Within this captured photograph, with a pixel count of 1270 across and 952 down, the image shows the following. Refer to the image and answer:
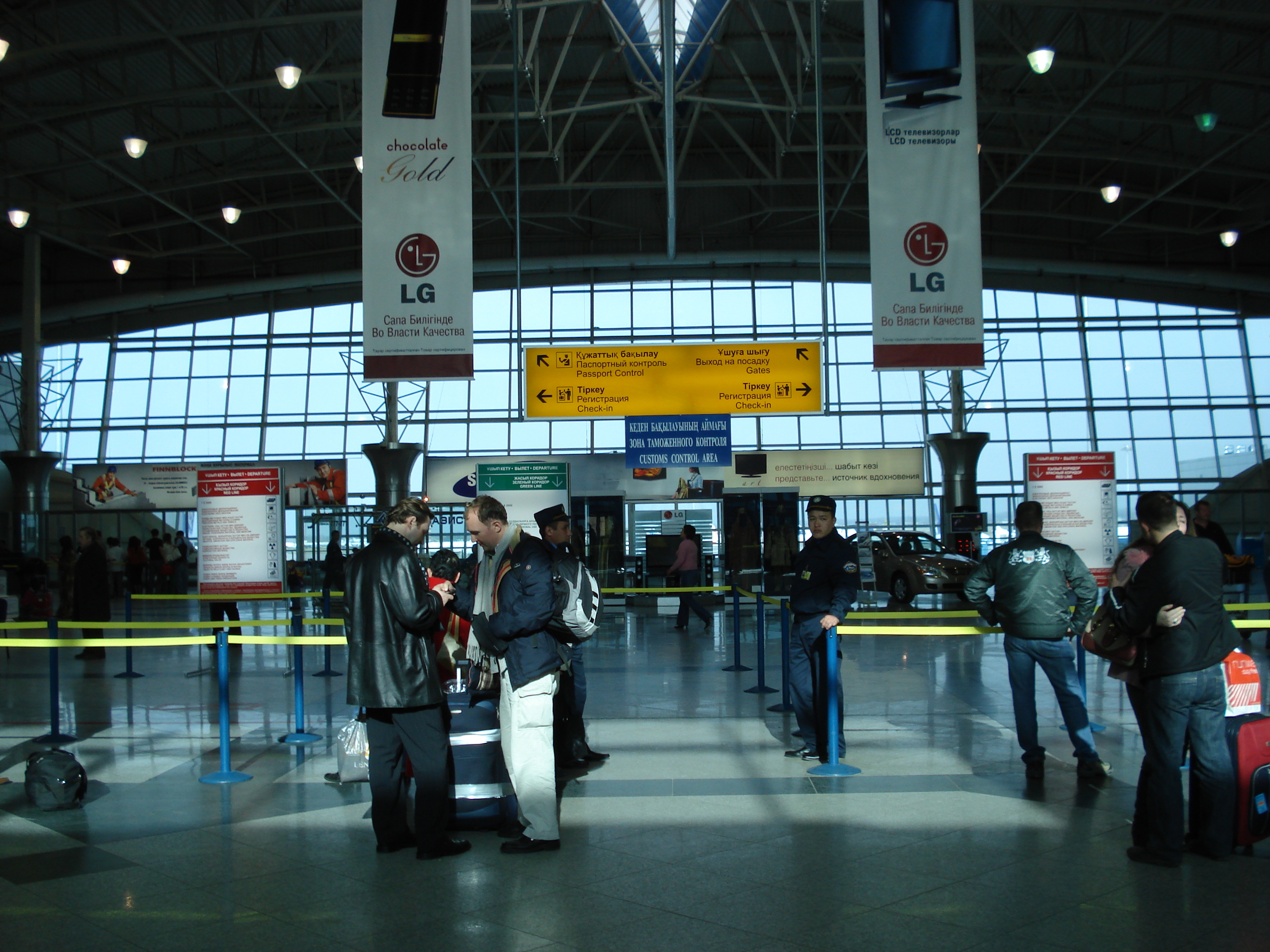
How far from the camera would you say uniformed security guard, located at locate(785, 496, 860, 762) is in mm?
6809

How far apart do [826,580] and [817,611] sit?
219 millimetres

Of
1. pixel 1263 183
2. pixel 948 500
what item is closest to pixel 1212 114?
pixel 1263 183

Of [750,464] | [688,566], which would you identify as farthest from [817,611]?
[750,464]

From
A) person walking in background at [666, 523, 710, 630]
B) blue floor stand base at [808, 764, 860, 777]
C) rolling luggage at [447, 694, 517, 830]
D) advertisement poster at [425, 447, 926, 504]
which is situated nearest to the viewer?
rolling luggage at [447, 694, 517, 830]

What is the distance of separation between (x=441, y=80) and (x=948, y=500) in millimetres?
20695

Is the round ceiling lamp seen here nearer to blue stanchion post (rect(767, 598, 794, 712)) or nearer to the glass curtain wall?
blue stanchion post (rect(767, 598, 794, 712))

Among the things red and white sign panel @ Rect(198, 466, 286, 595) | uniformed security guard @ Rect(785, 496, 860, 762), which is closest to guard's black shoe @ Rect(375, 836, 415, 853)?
uniformed security guard @ Rect(785, 496, 860, 762)

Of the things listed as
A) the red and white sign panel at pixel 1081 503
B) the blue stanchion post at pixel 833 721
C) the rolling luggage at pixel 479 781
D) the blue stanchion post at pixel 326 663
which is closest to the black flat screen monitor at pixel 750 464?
the blue stanchion post at pixel 326 663

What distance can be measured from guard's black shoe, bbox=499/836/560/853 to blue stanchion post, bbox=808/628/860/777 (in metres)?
2.14

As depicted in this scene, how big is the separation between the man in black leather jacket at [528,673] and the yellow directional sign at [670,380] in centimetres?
1050

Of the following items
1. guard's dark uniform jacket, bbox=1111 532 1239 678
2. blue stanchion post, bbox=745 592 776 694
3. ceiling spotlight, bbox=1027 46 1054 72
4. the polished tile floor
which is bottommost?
the polished tile floor

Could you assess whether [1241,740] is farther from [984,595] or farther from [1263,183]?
[1263,183]

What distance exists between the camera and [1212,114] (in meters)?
20.2

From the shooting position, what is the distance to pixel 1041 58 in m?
16.8
